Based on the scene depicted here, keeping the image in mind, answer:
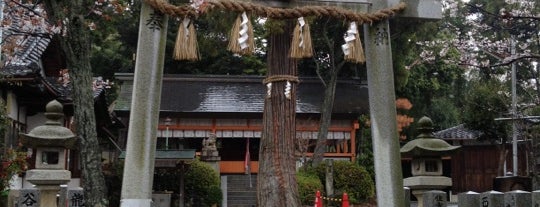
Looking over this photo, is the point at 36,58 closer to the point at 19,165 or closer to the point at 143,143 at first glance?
the point at 19,165

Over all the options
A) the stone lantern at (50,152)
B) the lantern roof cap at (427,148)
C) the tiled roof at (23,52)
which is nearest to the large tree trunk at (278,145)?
the lantern roof cap at (427,148)

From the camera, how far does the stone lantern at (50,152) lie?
700cm

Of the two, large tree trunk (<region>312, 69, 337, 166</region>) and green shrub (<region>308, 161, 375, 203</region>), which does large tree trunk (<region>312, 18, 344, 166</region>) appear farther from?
green shrub (<region>308, 161, 375, 203</region>)

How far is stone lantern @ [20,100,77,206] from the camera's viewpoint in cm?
700

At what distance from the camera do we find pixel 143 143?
5.02m

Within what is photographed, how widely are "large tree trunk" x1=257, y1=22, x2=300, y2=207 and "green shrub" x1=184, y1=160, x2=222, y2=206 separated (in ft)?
34.9

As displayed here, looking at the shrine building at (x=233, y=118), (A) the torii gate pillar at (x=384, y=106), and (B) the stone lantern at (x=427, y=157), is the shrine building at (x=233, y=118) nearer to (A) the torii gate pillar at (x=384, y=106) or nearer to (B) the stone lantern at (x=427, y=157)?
(B) the stone lantern at (x=427, y=157)

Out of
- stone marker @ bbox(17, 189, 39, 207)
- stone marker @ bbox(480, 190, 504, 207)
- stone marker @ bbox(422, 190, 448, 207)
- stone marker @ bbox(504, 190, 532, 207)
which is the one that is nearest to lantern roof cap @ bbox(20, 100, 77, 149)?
stone marker @ bbox(17, 189, 39, 207)

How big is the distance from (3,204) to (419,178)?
796cm

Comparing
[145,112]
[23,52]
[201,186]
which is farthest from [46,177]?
[201,186]

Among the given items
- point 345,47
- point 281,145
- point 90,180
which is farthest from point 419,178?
point 90,180

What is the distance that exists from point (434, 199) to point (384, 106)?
360 centimetres

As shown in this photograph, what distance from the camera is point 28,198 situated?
7160 millimetres

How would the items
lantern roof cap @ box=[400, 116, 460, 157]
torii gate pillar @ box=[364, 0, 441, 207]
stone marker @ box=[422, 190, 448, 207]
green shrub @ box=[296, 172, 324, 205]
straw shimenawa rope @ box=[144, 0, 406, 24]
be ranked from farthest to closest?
1. green shrub @ box=[296, 172, 324, 205]
2. stone marker @ box=[422, 190, 448, 207]
3. lantern roof cap @ box=[400, 116, 460, 157]
4. torii gate pillar @ box=[364, 0, 441, 207]
5. straw shimenawa rope @ box=[144, 0, 406, 24]
